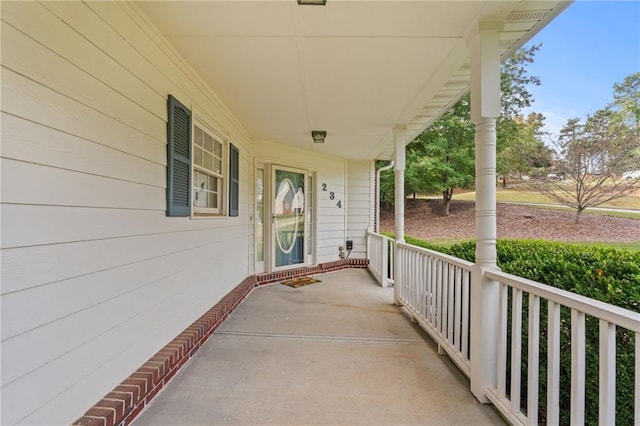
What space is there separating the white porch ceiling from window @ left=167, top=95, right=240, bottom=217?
504 mm

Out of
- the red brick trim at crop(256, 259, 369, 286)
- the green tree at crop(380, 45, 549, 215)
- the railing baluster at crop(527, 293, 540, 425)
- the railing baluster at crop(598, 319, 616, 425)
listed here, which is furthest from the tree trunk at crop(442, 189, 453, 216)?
the railing baluster at crop(598, 319, 616, 425)

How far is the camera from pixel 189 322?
2721mm


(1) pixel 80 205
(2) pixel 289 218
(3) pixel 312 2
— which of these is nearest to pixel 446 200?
(2) pixel 289 218

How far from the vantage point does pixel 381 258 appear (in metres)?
5.51

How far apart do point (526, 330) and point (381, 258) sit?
353 cm

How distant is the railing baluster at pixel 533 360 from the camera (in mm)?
1548

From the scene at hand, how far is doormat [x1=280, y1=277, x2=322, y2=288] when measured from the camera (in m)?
5.21

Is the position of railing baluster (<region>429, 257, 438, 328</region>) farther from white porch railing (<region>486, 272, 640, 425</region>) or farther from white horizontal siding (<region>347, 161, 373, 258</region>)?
white horizontal siding (<region>347, 161, 373, 258</region>)

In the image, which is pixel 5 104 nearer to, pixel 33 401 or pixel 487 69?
pixel 33 401

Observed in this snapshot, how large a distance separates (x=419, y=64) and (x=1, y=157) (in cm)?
272

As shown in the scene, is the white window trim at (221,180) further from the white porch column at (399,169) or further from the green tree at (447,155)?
the green tree at (447,155)

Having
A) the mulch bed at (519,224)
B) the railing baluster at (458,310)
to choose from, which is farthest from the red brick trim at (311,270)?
the mulch bed at (519,224)

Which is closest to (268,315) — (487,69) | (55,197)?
(55,197)

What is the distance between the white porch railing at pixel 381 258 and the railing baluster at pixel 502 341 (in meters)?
2.96
